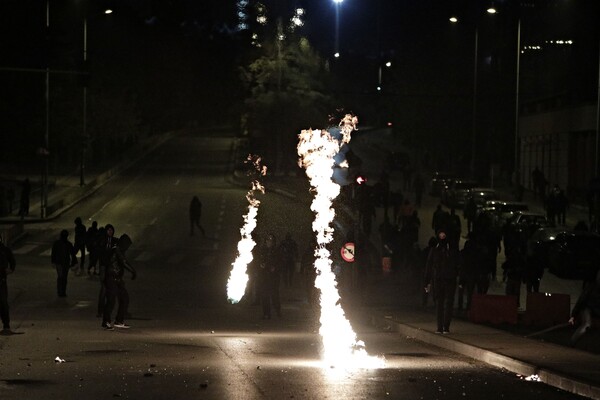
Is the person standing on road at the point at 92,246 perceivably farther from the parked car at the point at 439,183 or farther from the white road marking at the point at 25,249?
the parked car at the point at 439,183

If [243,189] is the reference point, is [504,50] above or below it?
above

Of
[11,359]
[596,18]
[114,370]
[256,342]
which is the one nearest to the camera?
[114,370]

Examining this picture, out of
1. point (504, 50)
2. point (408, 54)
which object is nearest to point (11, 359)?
point (504, 50)

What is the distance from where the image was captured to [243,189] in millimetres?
77625

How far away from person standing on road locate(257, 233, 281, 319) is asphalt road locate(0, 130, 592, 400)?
446 mm

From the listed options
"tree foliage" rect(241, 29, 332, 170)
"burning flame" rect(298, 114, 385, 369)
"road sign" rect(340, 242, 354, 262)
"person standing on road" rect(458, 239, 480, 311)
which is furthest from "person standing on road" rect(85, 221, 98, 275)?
"tree foliage" rect(241, 29, 332, 170)

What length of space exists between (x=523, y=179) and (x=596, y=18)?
11.7 meters

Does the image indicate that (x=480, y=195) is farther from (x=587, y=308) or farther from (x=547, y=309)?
(x=587, y=308)

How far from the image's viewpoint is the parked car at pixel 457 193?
6309 centimetres

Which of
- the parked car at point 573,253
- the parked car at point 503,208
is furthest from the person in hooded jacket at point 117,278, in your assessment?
the parked car at point 503,208

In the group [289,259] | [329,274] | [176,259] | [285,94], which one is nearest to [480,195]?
[176,259]

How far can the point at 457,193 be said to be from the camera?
63.9m

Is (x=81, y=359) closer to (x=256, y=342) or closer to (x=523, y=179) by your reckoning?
(x=256, y=342)

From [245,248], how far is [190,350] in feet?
92.1
